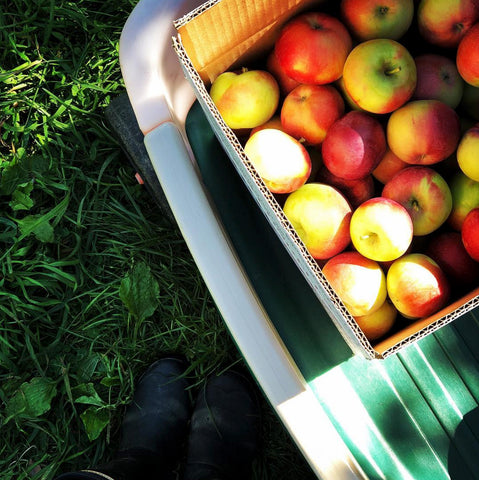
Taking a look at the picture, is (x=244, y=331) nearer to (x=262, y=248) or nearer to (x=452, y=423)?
(x=262, y=248)

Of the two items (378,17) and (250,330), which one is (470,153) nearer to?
(378,17)

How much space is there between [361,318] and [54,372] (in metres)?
1.04

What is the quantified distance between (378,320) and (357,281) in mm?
129

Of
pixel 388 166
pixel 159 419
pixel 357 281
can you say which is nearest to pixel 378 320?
pixel 357 281

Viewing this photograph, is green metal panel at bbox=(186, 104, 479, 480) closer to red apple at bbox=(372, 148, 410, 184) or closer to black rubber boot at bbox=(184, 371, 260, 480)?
red apple at bbox=(372, 148, 410, 184)

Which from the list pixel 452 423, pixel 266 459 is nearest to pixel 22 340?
pixel 266 459

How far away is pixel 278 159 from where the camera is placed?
109 cm

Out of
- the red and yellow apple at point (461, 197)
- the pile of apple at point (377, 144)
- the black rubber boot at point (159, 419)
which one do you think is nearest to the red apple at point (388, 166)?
the pile of apple at point (377, 144)

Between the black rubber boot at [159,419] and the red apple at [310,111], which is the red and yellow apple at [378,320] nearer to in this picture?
the red apple at [310,111]

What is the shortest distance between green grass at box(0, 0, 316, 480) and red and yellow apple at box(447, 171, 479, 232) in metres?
0.80

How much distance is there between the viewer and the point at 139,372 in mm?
1754

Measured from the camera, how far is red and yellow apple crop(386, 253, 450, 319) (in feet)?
3.50

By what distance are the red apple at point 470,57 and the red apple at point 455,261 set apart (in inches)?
12.6

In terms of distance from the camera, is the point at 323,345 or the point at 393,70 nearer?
the point at 393,70
